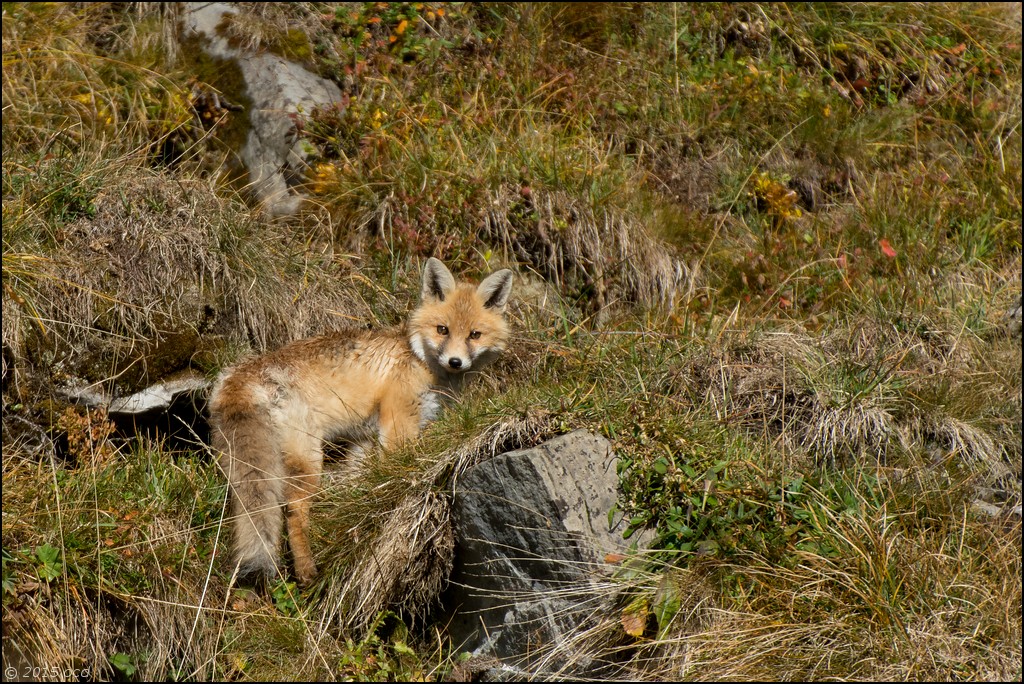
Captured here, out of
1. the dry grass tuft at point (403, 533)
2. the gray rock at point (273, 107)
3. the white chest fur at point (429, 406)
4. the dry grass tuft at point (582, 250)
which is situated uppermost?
the gray rock at point (273, 107)

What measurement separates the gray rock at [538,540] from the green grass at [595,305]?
147 millimetres

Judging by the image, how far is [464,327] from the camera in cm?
572

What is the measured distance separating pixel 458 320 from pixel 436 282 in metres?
0.35

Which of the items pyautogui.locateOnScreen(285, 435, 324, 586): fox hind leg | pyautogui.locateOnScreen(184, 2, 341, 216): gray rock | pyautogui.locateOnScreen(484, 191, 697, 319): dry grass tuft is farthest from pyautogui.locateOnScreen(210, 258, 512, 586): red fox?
pyautogui.locateOnScreen(184, 2, 341, 216): gray rock

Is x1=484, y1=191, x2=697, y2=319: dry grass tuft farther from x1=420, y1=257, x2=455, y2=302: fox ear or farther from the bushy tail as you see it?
the bushy tail

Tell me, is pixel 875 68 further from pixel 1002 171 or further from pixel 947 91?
pixel 1002 171

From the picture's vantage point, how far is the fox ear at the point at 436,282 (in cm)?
583

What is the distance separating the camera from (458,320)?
5.72 meters

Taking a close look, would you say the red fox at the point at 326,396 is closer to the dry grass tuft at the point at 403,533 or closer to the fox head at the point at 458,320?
the fox head at the point at 458,320

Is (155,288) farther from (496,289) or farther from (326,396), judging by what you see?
(496,289)

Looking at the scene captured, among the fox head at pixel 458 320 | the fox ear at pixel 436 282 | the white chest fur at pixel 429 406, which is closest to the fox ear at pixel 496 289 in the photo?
the fox head at pixel 458 320

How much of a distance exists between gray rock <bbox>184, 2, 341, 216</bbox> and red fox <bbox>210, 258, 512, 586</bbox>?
6.23 feet

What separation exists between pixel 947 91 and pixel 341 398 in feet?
22.1

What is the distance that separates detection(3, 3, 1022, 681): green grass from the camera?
4.52 meters
